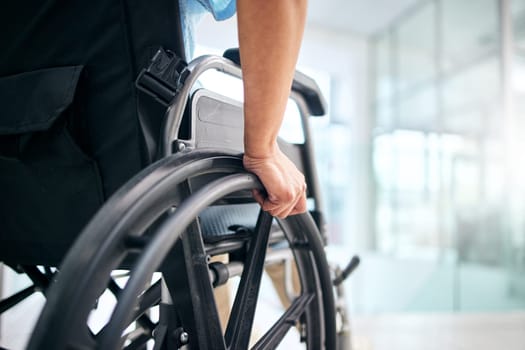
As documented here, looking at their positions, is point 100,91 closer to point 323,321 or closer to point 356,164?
point 323,321

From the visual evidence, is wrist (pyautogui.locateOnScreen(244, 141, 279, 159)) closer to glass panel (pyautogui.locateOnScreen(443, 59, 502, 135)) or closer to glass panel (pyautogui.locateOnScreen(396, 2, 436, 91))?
glass panel (pyautogui.locateOnScreen(443, 59, 502, 135))

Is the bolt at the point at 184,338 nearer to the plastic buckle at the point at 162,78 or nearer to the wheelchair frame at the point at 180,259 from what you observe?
the wheelchair frame at the point at 180,259

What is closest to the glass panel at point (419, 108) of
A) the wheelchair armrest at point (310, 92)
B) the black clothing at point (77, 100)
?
the wheelchair armrest at point (310, 92)

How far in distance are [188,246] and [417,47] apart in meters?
3.81

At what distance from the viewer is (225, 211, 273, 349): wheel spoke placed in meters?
0.51

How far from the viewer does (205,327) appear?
460 millimetres

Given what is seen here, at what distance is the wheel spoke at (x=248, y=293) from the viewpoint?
515 mm

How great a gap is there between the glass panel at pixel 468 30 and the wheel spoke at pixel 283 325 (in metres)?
2.99

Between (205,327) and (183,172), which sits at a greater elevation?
(183,172)

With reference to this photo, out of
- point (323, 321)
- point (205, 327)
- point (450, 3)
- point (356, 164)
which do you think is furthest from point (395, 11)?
point (205, 327)

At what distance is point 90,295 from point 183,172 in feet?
0.48

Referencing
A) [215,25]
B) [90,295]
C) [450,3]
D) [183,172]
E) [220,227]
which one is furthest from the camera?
[450,3]

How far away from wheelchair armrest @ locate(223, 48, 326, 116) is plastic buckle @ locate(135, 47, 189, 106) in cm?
35

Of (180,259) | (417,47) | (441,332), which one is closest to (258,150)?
(180,259)
